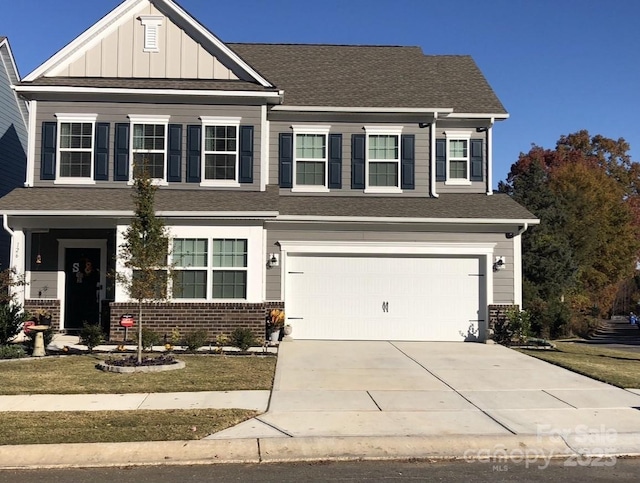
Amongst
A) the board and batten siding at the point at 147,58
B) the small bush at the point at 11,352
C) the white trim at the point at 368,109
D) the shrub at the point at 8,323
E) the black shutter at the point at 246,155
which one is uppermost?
the board and batten siding at the point at 147,58

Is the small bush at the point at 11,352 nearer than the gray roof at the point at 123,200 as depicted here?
Yes

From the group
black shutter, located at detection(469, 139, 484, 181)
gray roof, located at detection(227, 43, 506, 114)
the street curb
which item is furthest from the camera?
black shutter, located at detection(469, 139, 484, 181)

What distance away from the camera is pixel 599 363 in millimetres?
13016

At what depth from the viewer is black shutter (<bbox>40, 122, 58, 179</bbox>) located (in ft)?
50.7

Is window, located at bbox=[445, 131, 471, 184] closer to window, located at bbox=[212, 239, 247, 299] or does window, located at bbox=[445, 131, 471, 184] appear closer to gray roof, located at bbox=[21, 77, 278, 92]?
gray roof, located at bbox=[21, 77, 278, 92]

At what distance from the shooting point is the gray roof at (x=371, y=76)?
56.3 ft

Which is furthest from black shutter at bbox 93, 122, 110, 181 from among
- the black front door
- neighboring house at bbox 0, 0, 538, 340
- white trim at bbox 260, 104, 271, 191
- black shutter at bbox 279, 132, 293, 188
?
black shutter at bbox 279, 132, 293, 188

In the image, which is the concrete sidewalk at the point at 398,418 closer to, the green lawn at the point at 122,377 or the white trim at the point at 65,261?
the green lawn at the point at 122,377

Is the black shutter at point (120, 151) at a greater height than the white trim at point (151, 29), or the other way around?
the white trim at point (151, 29)

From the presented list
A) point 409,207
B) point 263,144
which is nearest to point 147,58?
point 263,144

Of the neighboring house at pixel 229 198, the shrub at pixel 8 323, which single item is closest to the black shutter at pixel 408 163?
the neighboring house at pixel 229 198

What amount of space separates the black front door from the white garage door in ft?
17.4

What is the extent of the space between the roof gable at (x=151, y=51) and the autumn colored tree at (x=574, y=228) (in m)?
12.5

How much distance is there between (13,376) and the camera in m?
10.2
